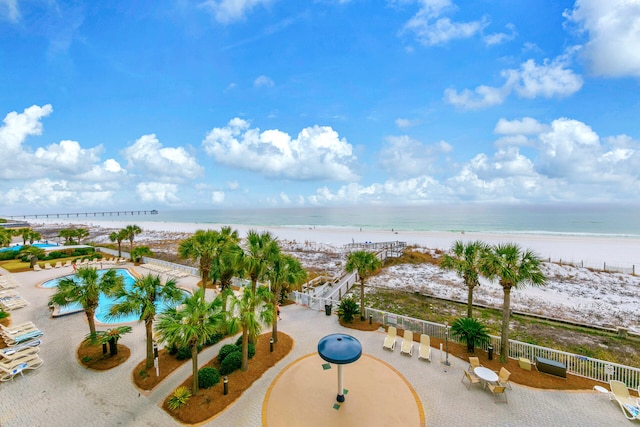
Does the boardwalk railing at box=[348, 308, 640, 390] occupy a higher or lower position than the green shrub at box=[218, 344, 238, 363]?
higher

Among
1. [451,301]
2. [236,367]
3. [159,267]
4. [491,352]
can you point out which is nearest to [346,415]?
[236,367]

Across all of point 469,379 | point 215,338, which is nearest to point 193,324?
point 215,338

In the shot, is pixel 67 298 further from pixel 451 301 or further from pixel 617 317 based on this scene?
pixel 617 317

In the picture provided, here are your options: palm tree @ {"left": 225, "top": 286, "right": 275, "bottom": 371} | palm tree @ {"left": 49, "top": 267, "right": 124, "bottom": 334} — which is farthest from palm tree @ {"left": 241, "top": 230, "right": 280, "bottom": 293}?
palm tree @ {"left": 49, "top": 267, "right": 124, "bottom": 334}

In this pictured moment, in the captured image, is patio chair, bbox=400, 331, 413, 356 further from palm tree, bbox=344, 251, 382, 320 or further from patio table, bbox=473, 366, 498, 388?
palm tree, bbox=344, 251, 382, 320

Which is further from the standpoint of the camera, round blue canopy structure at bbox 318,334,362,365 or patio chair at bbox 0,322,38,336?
patio chair at bbox 0,322,38,336

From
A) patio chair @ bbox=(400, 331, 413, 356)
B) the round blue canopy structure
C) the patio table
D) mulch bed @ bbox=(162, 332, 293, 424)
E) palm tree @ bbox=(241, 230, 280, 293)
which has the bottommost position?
mulch bed @ bbox=(162, 332, 293, 424)
